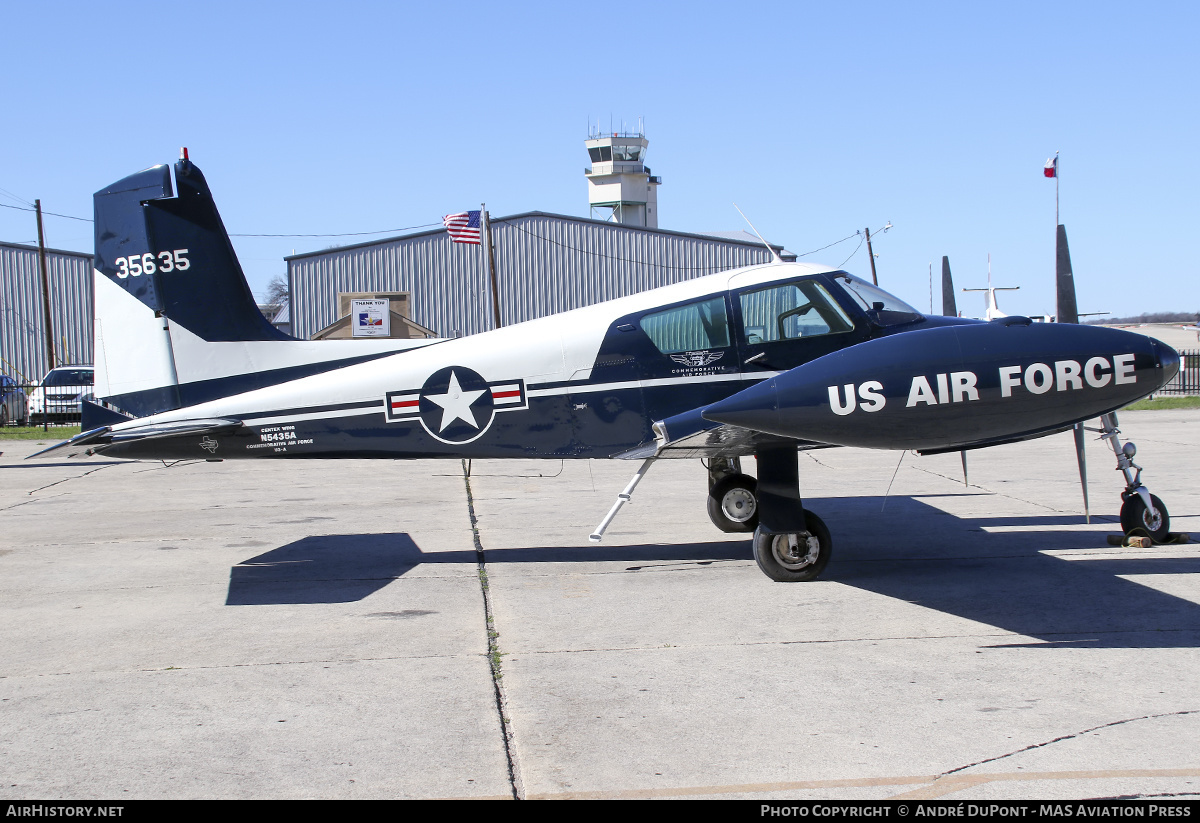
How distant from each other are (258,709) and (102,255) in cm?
533

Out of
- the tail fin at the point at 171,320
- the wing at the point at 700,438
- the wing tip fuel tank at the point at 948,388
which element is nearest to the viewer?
the wing tip fuel tank at the point at 948,388

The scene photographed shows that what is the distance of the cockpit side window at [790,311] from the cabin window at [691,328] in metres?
0.20

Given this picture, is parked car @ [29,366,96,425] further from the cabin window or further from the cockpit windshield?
the cockpit windshield

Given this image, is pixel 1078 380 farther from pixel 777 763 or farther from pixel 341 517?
pixel 341 517

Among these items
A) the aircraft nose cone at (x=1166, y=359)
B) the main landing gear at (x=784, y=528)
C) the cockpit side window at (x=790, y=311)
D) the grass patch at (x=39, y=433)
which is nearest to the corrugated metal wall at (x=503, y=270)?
the grass patch at (x=39, y=433)

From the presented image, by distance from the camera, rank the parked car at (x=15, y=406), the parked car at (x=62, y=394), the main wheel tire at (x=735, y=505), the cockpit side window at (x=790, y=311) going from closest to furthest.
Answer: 1. the cockpit side window at (x=790, y=311)
2. the main wheel tire at (x=735, y=505)
3. the parked car at (x=62, y=394)
4. the parked car at (x=15, y=406)

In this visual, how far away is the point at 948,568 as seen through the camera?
7449 millimetres

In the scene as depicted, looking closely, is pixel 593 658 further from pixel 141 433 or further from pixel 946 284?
pixel 946 284

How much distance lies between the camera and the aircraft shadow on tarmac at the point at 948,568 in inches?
231

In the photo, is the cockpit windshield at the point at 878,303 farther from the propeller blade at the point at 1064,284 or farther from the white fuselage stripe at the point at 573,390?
the propeller blade at the point at 1064,284

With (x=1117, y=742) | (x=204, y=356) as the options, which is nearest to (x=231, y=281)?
(x=204, y=356)

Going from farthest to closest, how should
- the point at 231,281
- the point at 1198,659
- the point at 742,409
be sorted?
the point at 231,281 < the point at 742,409 < the point at 1198,659

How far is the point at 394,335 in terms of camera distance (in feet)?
121

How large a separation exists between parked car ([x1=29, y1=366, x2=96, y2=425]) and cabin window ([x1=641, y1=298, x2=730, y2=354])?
25793 mm
